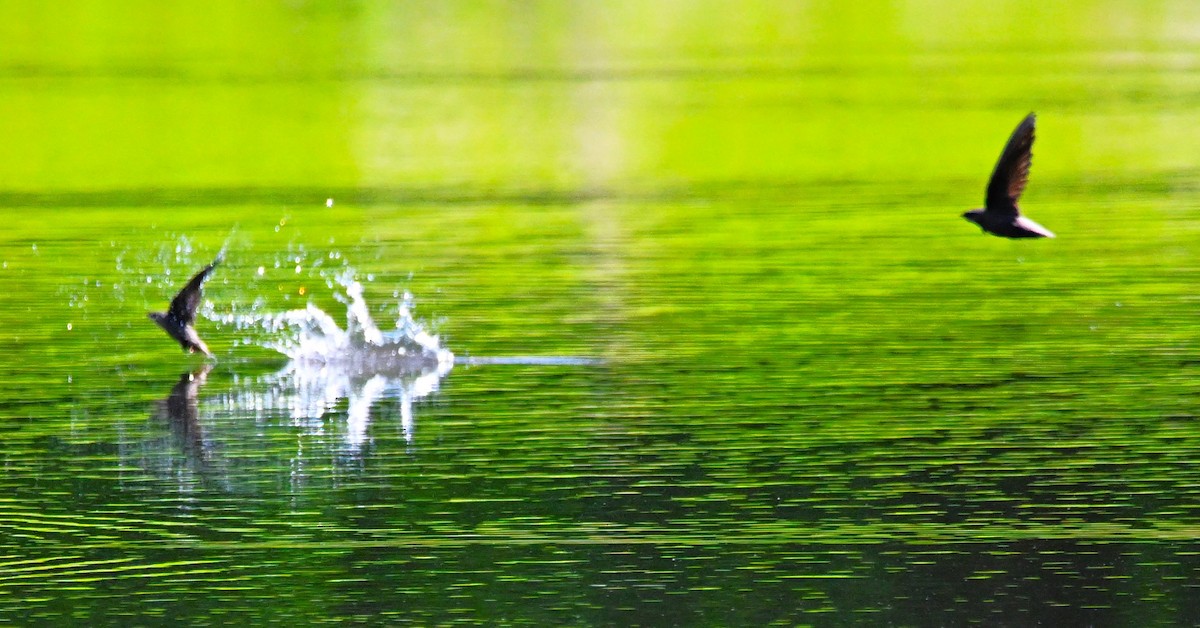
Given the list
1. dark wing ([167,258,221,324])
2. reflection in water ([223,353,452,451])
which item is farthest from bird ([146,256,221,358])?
reflection in water ([223,353,452,451])

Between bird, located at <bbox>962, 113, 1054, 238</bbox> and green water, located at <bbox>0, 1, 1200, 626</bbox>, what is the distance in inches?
36.0

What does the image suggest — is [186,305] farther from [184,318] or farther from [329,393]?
[329,393]

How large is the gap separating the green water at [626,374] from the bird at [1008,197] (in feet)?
3.00

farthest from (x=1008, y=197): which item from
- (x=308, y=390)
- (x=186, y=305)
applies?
(x=186, y=305)

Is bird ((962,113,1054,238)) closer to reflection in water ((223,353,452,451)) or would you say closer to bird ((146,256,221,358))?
reflection in water ((223,353,452,451))

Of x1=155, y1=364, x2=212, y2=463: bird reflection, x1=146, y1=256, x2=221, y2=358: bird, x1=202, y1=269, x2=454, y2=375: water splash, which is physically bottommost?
x1=155, y1=364, x2=212, y2=463: bird reflection

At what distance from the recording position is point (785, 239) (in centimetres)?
2130

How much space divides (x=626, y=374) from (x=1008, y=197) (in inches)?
101

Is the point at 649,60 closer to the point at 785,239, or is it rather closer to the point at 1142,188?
the point at 1142,188

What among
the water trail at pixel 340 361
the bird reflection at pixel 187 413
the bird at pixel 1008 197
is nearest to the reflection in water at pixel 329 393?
the water trail at pixel 340 361

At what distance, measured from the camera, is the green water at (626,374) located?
32.6 ft

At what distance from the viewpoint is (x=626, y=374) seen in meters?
14.5

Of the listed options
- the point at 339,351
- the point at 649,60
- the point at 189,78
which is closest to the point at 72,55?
the point at 189,78

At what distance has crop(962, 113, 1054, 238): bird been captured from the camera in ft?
46.1
